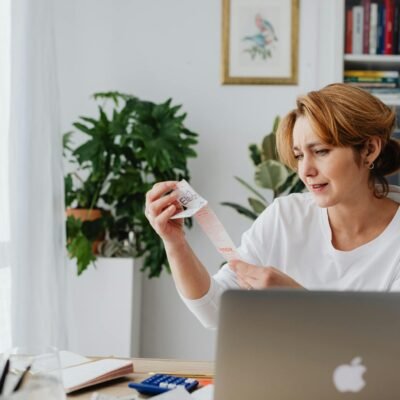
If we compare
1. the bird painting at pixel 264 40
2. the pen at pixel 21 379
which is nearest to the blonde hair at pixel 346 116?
the pen at pixel 21 379

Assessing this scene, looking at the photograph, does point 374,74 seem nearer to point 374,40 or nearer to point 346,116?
point 374,40

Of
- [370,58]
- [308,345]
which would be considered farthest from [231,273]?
[370,58]

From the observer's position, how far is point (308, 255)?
1873mm

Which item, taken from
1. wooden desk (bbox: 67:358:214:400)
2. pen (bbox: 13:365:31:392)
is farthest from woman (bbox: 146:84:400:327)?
pen (bbox: 13:365:31:392)

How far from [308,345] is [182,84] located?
105 inches

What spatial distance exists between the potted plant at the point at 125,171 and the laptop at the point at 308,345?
7.15 feet

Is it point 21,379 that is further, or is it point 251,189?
point 251,189

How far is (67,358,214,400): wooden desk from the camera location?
1.34 m

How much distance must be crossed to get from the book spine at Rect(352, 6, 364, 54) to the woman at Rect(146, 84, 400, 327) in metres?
1.34

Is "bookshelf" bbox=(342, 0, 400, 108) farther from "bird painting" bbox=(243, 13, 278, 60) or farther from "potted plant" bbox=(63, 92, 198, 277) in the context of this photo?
"potted plant" bbox=(63, 92, 198, 277)

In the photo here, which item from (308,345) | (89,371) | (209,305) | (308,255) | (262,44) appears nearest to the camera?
(308,345)

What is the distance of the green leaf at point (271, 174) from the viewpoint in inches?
120

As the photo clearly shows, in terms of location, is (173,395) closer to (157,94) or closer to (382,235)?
(382,235)

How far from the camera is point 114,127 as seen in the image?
3.12m
